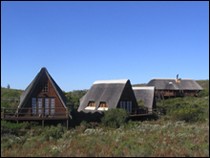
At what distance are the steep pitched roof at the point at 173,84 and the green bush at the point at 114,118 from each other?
3994 centimetres

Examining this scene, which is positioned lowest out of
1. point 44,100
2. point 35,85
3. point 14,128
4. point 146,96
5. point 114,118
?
point 14,128

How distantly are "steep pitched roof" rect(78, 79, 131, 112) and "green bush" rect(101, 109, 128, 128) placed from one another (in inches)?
175

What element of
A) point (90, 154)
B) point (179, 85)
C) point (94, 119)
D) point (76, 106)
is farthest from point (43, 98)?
point (179, 85)

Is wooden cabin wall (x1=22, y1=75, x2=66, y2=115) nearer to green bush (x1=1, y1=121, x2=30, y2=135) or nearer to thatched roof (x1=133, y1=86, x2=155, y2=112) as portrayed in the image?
green bush (x1=1, y1=121, x2=30, y2=135)

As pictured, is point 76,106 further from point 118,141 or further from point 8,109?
point 118,141

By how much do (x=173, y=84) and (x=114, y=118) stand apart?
41.7 meters

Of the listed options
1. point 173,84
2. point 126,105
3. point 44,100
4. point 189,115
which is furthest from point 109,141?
point 173,84

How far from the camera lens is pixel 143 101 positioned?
4538cm

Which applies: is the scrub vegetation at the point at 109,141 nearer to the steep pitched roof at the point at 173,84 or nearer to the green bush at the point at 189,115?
the green bush at the point at 189,115

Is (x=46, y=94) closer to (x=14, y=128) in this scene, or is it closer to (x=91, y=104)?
(x=14, y=128)

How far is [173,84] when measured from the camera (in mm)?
73000

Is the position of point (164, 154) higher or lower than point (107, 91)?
lower

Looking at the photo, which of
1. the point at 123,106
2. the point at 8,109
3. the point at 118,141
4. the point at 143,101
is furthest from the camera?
the point at 143,101

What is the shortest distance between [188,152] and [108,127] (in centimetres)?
1601
